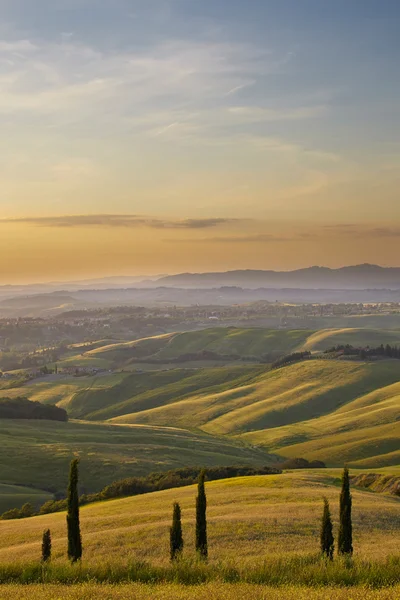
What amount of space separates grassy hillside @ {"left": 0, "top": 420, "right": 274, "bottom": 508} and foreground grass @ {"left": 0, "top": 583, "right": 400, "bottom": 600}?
62.0 m

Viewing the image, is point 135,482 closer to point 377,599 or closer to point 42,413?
point 377,599

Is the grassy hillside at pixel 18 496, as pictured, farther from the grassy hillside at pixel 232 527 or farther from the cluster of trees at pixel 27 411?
the cluster of trees at pixel 27 411

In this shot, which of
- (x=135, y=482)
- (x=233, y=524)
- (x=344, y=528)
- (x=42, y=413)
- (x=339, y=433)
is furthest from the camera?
(x=42, y=413)

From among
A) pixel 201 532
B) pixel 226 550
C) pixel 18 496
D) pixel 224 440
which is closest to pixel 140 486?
pixel 18 496

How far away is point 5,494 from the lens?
8194cm

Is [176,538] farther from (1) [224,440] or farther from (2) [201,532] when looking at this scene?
(1) [224,440]

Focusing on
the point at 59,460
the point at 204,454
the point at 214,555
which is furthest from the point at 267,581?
the point at 204,454

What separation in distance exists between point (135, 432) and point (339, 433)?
50.9 m

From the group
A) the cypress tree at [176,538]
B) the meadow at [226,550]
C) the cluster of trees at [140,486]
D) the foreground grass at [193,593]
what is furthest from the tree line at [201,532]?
the cluster of trees at [140,486]

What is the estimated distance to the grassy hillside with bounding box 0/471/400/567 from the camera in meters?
35.3

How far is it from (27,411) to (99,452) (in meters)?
64.8

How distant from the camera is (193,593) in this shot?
19.8 metres

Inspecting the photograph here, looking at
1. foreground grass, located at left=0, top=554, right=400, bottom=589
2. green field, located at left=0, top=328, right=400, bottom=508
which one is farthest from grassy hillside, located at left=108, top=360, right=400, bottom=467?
foreground grass, located at left=0, top=554, right=400, bottom=589

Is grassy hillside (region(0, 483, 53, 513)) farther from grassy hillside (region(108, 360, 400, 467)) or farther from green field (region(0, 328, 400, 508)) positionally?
grassy hillside (region(108, 360, 400, 467))
